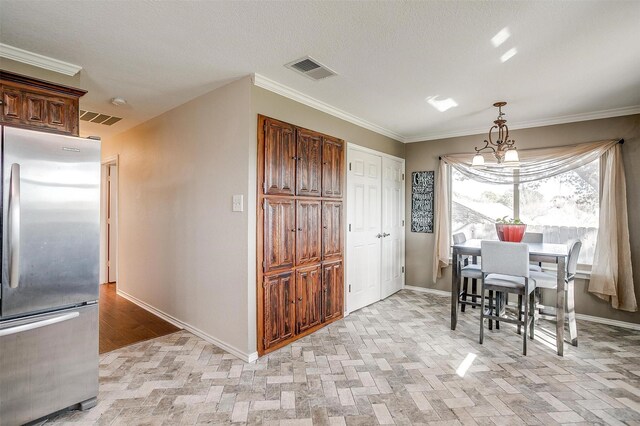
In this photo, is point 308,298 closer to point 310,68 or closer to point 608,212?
point 310,68

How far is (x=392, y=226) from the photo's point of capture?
497cm

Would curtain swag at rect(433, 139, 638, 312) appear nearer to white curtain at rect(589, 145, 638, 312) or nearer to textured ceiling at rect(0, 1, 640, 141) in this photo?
white curtain at rect(589, 145, 638, 312)

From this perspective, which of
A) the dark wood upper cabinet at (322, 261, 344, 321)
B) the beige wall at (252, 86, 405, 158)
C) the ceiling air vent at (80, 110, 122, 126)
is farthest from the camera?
the ceiling air vent at (80, 110, 122, 126)

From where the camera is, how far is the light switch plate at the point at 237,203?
2.87m

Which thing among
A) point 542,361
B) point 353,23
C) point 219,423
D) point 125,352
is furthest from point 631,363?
point 125,352

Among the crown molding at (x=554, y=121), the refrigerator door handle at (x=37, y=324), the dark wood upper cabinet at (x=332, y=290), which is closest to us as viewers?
the refrigerator door handle at (x=37, y=324)

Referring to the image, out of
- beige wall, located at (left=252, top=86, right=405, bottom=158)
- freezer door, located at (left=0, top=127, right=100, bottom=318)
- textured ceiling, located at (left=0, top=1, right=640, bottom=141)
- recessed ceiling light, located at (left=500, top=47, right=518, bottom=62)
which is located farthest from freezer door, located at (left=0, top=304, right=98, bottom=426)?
recessed ceiling light, located at (left=500, top=47, right=518, bottom=62)

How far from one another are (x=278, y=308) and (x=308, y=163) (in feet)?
4.99

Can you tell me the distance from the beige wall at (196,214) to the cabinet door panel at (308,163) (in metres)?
0.61

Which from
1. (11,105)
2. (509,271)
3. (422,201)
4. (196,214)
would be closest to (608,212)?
(509,271)

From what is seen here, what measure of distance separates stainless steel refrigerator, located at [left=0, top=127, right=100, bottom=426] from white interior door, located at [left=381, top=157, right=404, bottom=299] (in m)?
3.57

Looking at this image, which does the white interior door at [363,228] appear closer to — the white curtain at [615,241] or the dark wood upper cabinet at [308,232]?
the dark wood upper cabinet at [308,232]

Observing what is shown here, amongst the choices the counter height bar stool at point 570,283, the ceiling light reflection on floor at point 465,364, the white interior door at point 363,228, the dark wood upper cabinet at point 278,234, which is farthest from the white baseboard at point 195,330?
the counter height bar stool at point 570,283

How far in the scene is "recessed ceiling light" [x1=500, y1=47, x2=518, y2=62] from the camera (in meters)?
2.38
